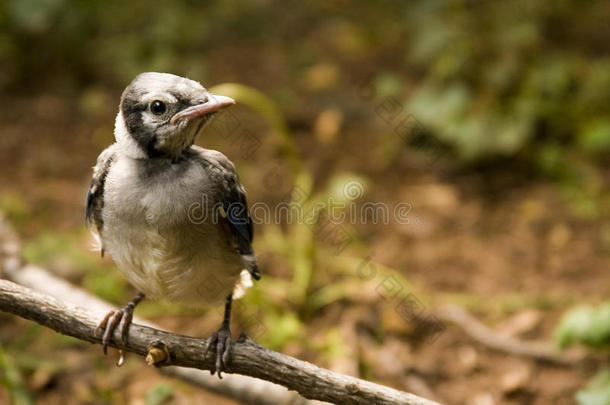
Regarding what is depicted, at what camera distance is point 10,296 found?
297cm

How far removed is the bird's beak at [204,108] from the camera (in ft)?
9.29

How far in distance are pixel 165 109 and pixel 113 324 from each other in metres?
1.15

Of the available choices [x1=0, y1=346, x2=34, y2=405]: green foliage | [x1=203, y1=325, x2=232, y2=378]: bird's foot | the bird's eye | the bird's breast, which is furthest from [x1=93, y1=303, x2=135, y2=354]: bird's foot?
[x1=0, y1=346, x2=34, y2=405]: green foliage

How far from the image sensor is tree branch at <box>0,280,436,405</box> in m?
2.87

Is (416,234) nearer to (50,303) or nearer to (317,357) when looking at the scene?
(317,357)

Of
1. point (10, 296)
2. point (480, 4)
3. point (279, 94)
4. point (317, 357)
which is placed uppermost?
point (480, 4)

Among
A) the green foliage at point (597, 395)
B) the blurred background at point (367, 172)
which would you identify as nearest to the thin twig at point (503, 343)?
the blurred background at point (367, 172)

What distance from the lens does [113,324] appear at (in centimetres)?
328

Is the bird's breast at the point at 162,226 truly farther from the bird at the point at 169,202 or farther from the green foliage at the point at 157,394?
the green foliage at the point at 157,394

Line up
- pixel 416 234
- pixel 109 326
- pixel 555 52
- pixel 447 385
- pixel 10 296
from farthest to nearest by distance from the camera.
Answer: pixel 555 52 < pixel 416 234 < pixel 447 385 < pixel 109 326 < pixel 10 296

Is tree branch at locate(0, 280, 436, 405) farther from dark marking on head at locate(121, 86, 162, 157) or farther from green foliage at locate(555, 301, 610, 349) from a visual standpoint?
green foliage at locate(555, 301, 610, 349)

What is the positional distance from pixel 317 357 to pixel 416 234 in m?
2.13

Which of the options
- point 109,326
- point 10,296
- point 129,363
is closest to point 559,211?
point 129,363

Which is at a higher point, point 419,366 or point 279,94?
point 279,94
